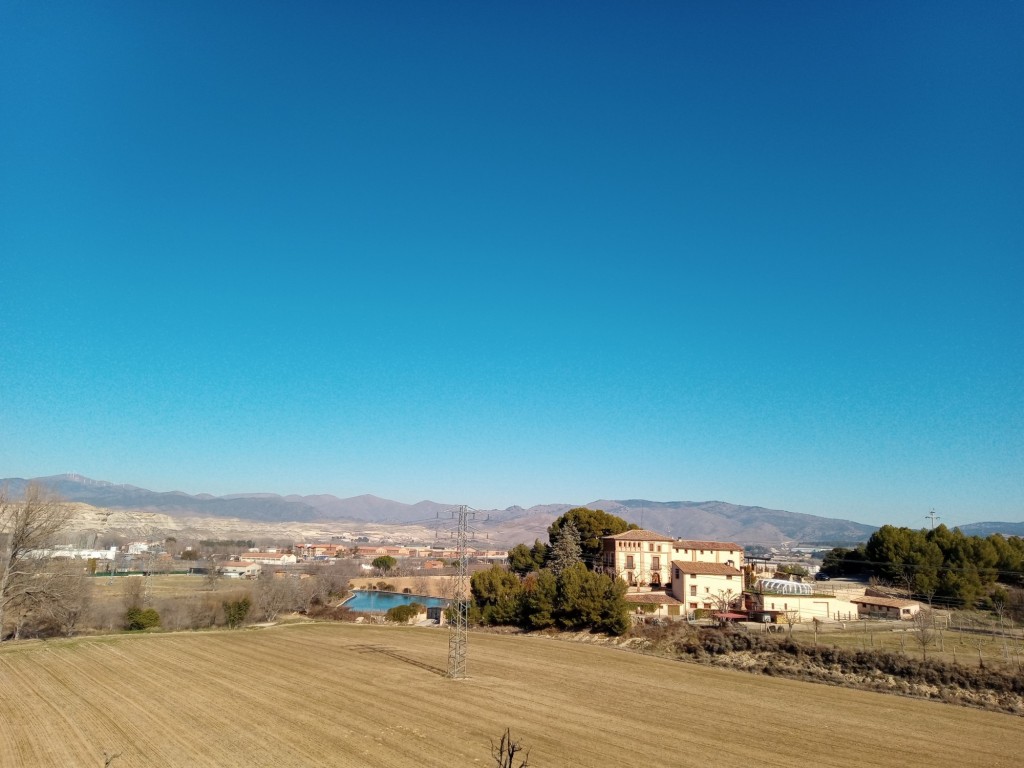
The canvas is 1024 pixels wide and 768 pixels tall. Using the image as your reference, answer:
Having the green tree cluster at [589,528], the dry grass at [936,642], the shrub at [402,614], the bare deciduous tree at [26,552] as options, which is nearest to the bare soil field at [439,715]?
the bare deciduous tree at [26,552]

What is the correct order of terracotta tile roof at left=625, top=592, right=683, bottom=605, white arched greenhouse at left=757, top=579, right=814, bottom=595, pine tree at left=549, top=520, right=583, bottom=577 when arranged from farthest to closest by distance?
1. pine tree at left=549, top=520, right=583, bottom=577
2. terracotta tile roof at left=625, top=592, right=683, bottom=605
3. white arched greenhouse at left=757, top=579, right=814, bottom=595

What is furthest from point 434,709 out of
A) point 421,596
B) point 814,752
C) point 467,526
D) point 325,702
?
point 421,596

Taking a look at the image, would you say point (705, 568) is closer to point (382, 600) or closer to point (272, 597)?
point (272, 597)

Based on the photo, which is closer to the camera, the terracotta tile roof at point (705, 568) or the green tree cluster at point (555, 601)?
the green tree cluster at point (555, 601)

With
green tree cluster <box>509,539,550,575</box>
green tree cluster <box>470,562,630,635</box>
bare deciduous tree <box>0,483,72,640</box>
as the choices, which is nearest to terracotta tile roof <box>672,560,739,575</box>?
green tree cluster <box>470,562,630,635</box>

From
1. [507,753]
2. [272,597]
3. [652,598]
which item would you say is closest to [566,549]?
[652,598]

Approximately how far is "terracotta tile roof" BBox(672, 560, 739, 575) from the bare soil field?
19.2m

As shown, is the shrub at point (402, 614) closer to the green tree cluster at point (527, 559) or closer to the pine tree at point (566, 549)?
the pine tree at point (566, 549)

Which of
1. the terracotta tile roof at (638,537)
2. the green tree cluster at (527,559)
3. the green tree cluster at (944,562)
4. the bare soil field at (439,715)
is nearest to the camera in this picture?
the bare soil field at (439,715)

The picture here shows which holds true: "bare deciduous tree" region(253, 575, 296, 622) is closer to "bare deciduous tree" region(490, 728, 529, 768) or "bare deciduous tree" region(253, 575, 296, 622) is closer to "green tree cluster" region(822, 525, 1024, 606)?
"bare deciduous tree" region(490, 728, 529, 768)

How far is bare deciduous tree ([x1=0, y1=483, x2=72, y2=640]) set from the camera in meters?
49.3

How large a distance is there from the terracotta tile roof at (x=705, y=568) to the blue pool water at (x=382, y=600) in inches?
1632

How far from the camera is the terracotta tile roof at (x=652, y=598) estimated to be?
192ft

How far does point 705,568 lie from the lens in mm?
61625
